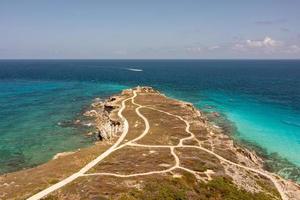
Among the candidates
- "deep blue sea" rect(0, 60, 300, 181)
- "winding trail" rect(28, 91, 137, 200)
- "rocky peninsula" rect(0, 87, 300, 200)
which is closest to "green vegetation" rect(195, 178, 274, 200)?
"rocky peninsula" rect(0, 87, 300, 200)

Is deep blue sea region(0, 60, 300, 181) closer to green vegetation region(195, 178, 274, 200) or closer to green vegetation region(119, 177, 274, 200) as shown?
green vegetation region(195, 178, 274, 200)

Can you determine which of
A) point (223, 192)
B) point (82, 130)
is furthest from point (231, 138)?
point (82, 130)

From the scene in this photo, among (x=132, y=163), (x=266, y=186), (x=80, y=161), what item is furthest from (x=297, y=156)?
(x=80, y=161)

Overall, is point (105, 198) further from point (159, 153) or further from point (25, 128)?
point (25, 128)

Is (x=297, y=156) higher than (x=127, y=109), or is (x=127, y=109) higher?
(x=127, y=109)

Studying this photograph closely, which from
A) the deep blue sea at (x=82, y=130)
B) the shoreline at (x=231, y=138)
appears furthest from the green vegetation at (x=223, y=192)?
the deep blue sea at (x=82, y=130)

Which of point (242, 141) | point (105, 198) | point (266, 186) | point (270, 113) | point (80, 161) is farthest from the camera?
point (270, 113)

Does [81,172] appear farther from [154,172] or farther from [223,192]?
[223,192]

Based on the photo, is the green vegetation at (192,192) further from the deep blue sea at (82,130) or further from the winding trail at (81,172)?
the deep blue sea at (82,130)

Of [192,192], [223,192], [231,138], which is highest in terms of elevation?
[192,192]
